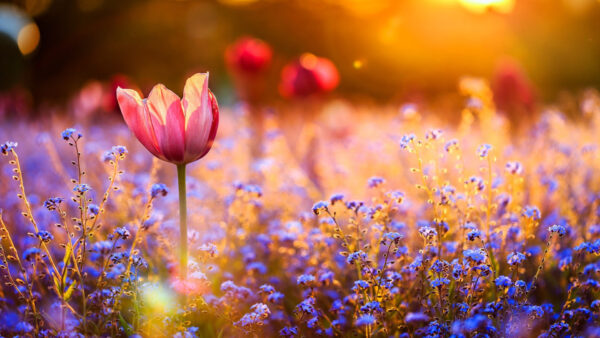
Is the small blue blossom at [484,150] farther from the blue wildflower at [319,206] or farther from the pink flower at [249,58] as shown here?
the pink flower at [249,58]

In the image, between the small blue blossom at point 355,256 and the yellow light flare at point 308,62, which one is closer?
the small blue blossom at point 355,256

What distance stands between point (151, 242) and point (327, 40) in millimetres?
11892

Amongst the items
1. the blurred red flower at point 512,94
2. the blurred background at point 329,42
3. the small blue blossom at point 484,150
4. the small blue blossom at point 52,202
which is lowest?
the small blue blossom at point 52,202

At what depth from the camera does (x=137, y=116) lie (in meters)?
2.01

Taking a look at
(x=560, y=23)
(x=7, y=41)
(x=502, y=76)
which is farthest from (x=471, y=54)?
(x=7, y=41)

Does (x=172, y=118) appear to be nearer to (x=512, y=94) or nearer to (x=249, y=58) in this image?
(x=249, y=58)

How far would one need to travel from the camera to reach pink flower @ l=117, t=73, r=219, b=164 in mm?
2000

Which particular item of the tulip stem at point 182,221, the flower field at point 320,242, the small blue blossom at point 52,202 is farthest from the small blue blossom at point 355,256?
the small blue blossom at point 52,202

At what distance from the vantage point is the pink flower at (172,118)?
6.56 ft

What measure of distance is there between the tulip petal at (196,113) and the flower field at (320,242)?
0.84 feet

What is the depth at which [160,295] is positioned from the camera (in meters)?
2.27

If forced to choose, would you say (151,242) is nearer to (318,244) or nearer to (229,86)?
(318,244)

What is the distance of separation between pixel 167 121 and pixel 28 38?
9855 millimetres

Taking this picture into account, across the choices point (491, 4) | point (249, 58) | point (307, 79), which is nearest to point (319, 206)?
point (307, 79)
